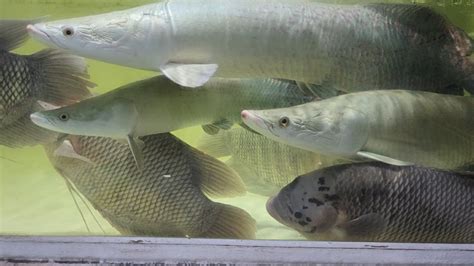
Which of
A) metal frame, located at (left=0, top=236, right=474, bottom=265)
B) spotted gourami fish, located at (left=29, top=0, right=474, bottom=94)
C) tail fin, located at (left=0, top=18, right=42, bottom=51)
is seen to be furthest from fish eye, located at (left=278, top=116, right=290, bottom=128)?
tail fin, located at (left=0, top=18, right=42, bottom=51)

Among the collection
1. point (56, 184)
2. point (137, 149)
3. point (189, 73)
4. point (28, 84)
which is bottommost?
point (56, 184)

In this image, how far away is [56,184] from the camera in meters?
1.65

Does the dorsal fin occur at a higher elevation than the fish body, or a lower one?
higher

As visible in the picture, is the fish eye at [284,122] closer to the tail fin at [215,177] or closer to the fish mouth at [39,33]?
the tail fin at [215,177]

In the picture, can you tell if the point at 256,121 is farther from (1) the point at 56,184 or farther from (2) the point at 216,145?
(1) the point at 56,184

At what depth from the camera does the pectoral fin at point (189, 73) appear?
44.6 inches

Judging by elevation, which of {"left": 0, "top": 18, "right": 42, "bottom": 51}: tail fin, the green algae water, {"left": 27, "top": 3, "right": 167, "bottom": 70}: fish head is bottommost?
the green algae water

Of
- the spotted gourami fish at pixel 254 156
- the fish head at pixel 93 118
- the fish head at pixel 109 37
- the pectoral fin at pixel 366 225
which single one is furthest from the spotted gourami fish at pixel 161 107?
the pectoral fin at pixel 366 225

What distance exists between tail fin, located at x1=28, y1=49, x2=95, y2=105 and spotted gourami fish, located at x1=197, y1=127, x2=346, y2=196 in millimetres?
384

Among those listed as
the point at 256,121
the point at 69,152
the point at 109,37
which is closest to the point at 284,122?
the point at 256,121

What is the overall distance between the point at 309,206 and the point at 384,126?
0.26m

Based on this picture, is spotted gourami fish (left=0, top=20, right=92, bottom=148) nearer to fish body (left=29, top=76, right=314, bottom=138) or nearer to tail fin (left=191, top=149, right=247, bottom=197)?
fish body (left=29, top=76, right=314, bottom=138)

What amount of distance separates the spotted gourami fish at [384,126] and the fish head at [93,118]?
289 millimetres

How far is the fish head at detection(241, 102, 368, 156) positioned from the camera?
1.21m
